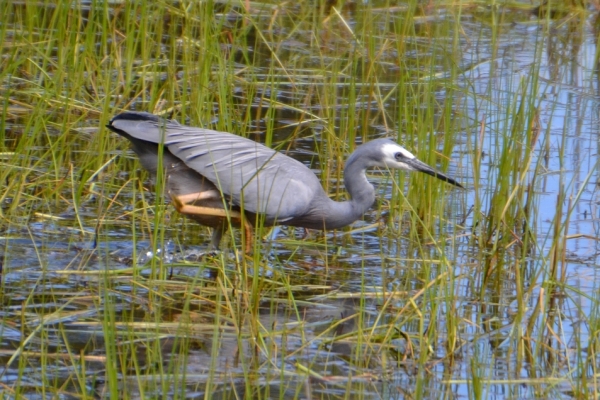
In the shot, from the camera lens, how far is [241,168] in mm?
5098

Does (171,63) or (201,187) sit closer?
(201,187)

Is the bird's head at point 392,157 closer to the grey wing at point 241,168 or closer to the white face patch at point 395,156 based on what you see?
the white face patch at point 395,156

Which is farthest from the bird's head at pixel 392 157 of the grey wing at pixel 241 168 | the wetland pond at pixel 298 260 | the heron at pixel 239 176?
the grey wing at pixel 241 168

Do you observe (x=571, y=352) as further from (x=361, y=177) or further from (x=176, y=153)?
(x=176, y=153)

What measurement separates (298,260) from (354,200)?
51 centimetres

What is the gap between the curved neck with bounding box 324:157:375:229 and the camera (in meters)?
5.36

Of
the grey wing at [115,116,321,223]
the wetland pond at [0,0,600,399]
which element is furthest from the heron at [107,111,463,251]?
the wetland pond at [0,0,600,399]

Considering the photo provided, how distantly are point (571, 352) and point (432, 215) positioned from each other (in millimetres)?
1459

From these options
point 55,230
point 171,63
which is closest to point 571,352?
point 55,230

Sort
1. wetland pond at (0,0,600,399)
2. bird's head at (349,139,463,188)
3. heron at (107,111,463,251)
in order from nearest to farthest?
wetland pond at (0,0,600,399) < heron at (107,111,463,251) < bird's head at (349,139,463,188)

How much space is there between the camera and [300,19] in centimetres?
838

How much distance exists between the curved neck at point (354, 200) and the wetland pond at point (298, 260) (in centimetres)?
12

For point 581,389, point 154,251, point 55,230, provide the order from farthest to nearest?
1. point 55,230
2. point 154,251
3. point 581,389

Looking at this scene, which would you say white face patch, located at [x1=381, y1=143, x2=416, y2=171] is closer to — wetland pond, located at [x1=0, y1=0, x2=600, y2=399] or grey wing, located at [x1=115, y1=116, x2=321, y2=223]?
wetland pond, located at [x1=0, y1=0, x2=600, y2=399]
